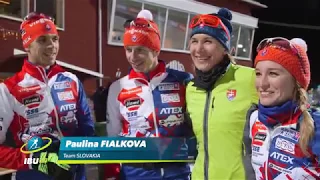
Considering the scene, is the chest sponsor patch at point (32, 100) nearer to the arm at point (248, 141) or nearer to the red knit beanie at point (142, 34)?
the red knit beanie at point (142, 34)

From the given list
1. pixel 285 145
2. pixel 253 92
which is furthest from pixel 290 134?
pixel 253 92

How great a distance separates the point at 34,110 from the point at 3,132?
271 millimetres

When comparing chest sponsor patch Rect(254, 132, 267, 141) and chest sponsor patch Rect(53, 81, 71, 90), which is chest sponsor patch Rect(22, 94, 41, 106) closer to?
chest sponsor patch Rect(53, 81, 71, 90)

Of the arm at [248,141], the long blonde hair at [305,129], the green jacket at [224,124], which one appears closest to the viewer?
the long blonde hair at [305,129]

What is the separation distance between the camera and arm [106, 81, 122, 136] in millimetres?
3191

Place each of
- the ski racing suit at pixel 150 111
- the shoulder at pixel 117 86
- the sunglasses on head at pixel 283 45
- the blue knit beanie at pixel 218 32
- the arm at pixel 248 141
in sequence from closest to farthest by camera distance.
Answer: the sunglasses on head at pixel 283 45, the arm at pixel 248 141, the blue knit beanie at pixel 218 32, the ski racing suit at pixel 150 111, the shoulder at pixel 117 86

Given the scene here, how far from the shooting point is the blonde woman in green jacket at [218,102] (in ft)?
8.90

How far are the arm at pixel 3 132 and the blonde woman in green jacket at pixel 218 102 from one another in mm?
1233

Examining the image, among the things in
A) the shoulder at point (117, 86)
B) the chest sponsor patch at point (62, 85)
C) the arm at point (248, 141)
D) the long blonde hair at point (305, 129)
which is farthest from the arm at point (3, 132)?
the long blonde hair at point (305, 129)

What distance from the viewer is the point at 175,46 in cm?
1639

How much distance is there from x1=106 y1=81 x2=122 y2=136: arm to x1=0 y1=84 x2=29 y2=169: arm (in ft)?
2.12

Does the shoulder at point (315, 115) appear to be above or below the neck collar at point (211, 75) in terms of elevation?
below

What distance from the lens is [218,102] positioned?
110 inches

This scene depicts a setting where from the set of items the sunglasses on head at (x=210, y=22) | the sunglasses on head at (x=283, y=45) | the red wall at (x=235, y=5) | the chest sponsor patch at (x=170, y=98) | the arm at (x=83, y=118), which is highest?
the red wall at (x=235, y=5)
